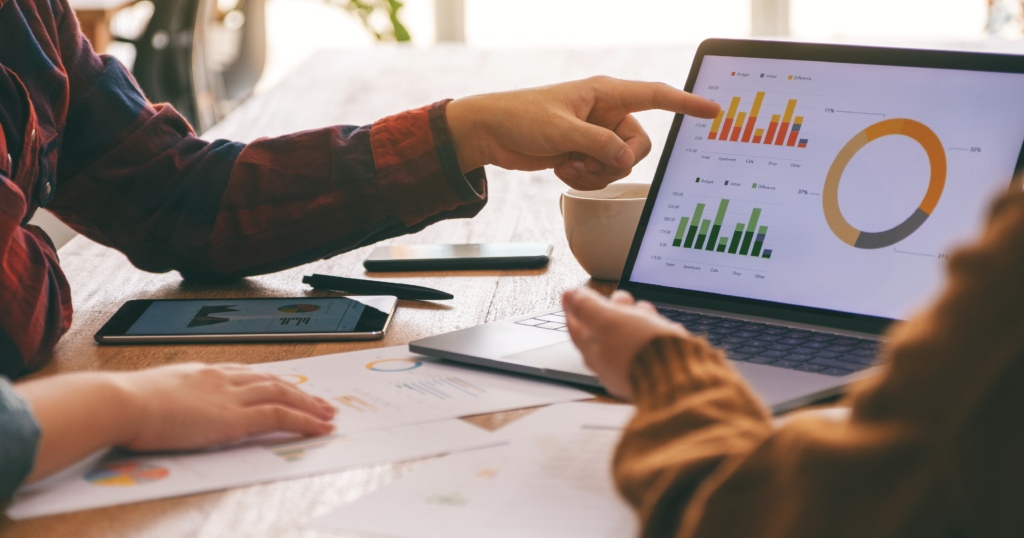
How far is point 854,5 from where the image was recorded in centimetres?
421

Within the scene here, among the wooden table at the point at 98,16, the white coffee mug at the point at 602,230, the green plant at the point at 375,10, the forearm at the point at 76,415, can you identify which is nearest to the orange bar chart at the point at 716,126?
the white coffee mug at the point at 602,230

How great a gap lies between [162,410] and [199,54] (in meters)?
2.79

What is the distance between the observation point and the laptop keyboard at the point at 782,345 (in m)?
0.60

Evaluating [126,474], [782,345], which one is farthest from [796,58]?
[126,474]

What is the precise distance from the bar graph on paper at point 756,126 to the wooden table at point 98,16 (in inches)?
138

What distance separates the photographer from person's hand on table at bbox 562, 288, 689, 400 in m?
0.47

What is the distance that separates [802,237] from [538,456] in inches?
13.3

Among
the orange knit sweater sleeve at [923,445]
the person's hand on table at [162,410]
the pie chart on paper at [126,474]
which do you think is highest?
the orange knit sweater sleeve at [923,445]

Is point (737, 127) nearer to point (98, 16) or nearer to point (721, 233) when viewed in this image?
point (721, 233)

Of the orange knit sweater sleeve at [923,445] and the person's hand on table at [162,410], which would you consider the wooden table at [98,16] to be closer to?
the person's hand on table at [162,410]

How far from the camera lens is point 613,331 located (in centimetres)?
48

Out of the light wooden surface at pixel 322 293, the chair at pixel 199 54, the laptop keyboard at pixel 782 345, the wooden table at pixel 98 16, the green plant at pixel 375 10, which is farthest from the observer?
the wooden table at pixel 98 16

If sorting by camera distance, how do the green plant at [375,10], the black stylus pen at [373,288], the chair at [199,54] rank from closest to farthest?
the black stylus pen at [373,288]
the chair at [199,54]
the green plant at [375,10]

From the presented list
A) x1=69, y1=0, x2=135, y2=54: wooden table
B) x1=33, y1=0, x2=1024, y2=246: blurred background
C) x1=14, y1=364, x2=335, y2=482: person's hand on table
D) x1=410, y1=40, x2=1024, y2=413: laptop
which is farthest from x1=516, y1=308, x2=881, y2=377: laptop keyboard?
x1=69, y1=0, x2=135, y2=54: wooden table
